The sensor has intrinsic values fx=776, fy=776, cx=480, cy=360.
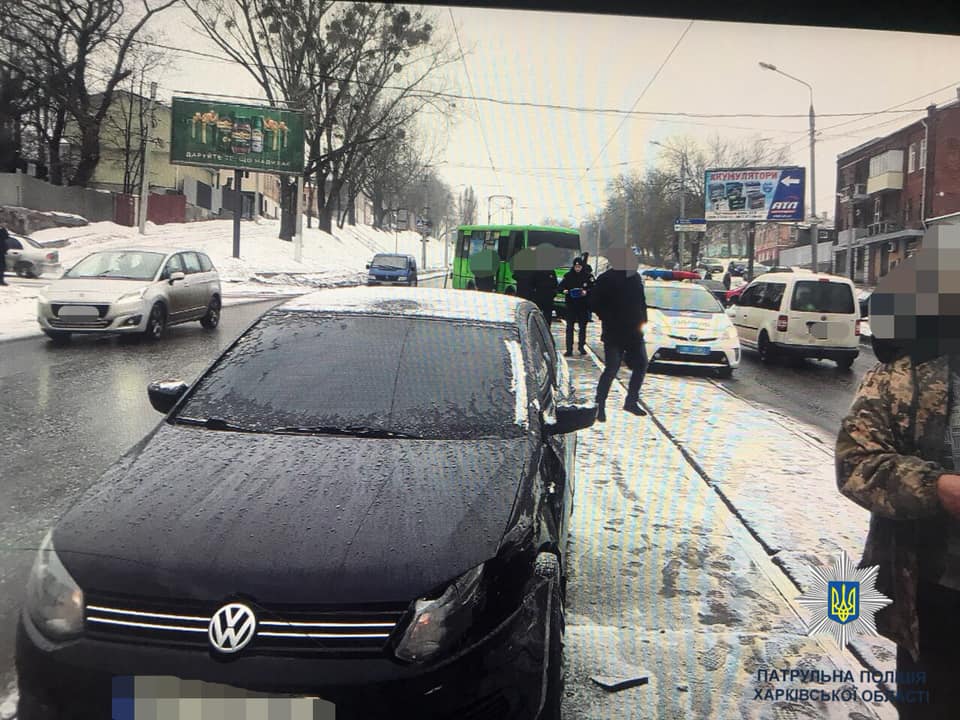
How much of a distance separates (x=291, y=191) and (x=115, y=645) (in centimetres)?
248

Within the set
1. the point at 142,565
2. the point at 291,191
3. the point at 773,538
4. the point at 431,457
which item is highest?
the point at 291,191

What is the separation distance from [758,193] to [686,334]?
2.76 metres

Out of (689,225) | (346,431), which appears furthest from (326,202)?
(689,225)

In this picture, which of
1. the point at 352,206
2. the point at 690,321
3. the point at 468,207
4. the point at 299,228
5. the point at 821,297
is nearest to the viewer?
the point at 299,228

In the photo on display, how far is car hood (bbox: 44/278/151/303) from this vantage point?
349 centimetres

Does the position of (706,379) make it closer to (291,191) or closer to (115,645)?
(291,191)

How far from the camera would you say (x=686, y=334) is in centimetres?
632

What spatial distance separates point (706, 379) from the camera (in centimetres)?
618

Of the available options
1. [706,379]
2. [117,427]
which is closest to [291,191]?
[117,427]

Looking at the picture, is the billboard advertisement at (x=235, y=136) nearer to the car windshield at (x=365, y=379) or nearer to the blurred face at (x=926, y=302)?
the car windshield at (x=365, y=379)

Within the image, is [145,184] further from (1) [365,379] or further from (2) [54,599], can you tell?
(2) [54,599]

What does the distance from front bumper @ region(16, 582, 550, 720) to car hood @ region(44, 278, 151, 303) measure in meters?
1.95

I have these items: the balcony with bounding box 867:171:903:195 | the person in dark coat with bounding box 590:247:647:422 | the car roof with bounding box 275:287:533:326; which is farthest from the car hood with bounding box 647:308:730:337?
the car roof with bounding box 275:287:533:326

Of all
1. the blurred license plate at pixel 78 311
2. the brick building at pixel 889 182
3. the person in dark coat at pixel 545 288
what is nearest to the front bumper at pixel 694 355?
the person in dark coat at pixel 545 288
